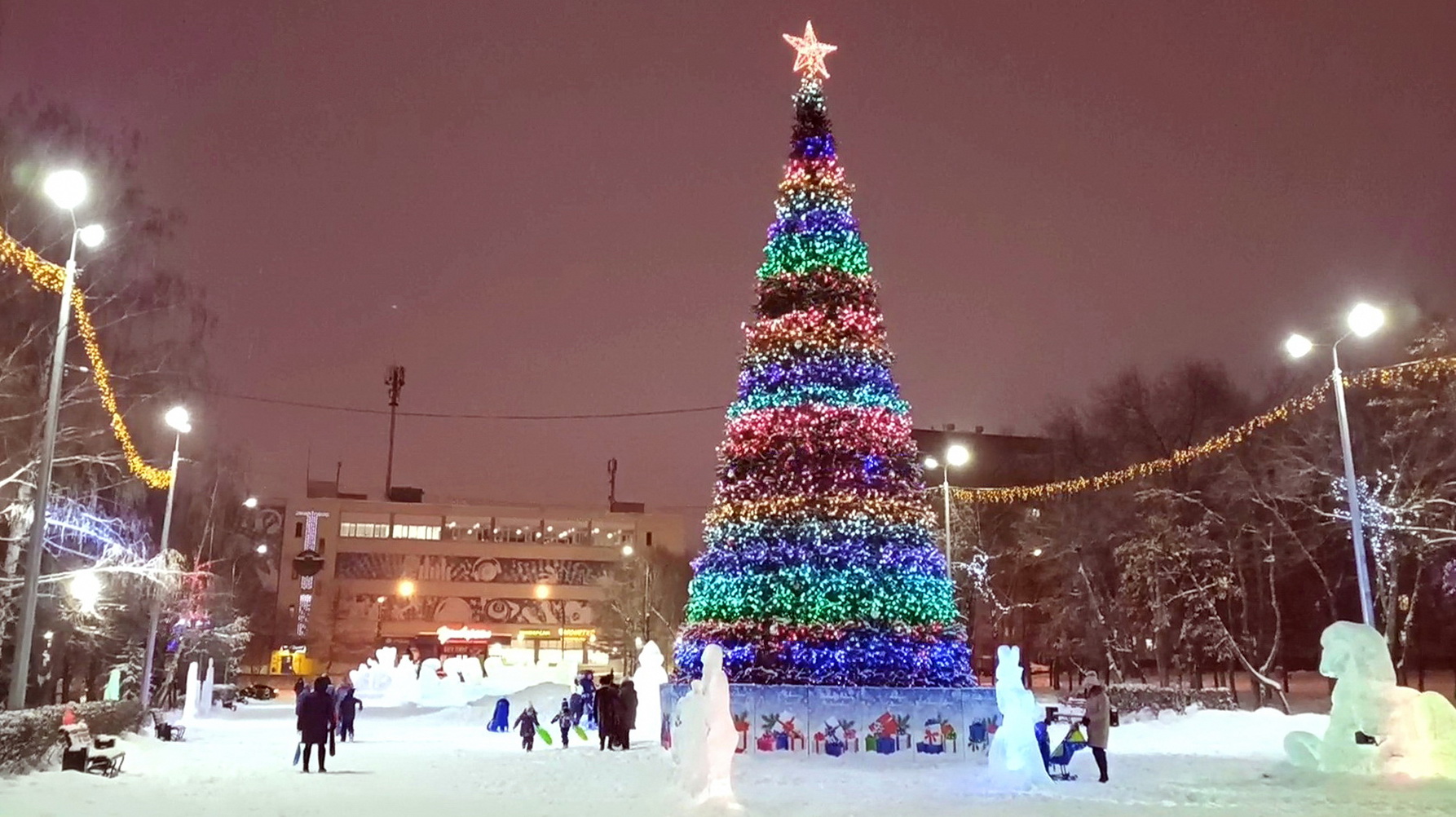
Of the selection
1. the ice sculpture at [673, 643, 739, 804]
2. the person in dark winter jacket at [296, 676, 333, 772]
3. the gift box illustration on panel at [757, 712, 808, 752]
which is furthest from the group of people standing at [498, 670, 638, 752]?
the ice sculpture at [673, 643, 739, 804]

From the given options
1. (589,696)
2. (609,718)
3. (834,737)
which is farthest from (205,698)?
(834,737)

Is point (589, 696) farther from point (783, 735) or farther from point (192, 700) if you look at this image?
point (192, 700)

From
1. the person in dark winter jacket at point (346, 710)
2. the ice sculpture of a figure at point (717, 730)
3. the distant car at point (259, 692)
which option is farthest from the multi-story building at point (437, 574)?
the ice sculpture of a figure at point (717, 730)

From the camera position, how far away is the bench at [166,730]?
24.3 m

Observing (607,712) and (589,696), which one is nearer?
(607,712)

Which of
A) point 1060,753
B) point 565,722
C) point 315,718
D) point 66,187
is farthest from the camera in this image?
point 565,722

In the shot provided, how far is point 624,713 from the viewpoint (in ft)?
73.3

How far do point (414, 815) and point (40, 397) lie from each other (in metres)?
15.6

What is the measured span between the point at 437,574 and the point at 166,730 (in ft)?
217

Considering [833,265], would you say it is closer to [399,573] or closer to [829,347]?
[829,347]

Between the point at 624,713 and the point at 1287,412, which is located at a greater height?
the point at 1287,412

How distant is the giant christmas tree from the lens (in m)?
21.4

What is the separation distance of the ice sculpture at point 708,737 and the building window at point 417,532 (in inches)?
3158

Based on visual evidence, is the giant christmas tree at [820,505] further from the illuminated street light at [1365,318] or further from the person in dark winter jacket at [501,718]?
the person in dark winter jacket at [501,718]
